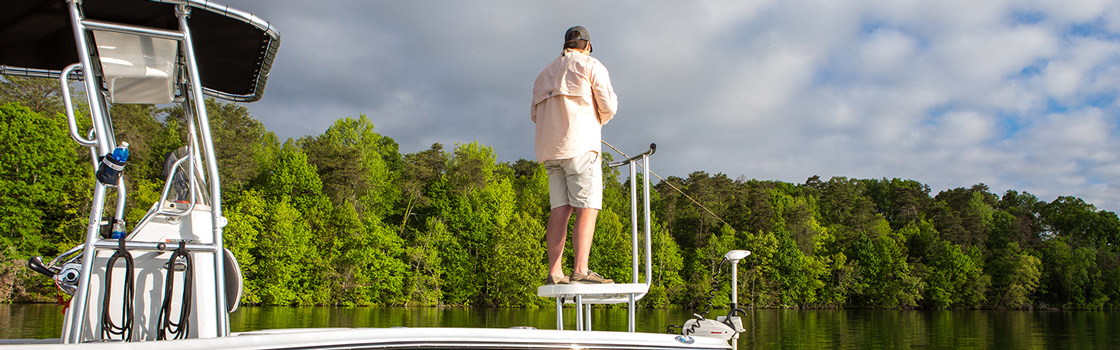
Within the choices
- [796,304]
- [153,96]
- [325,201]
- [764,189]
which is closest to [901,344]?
[153,96]

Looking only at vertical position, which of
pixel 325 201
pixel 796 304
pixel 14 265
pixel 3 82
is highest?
pixel 3 82

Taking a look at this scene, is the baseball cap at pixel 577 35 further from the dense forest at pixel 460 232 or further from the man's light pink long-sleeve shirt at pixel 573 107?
the dense forest at pixel 460 232

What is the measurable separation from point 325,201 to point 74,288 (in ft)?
160

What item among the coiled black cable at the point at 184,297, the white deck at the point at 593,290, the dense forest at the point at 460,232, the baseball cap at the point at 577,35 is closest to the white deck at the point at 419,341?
the coiled black cable at the point at 184,297

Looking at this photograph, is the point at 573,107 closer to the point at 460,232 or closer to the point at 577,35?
the point at 577,35

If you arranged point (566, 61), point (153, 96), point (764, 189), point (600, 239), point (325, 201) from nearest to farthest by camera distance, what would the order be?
point (153, 96) → point (566, 61) → point (325, 201) → point (600, 239) → point (764, 189)

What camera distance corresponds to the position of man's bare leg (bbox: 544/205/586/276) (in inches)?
163

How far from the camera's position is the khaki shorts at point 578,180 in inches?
155

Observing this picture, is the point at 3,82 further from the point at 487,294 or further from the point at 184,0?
the point at 184,0

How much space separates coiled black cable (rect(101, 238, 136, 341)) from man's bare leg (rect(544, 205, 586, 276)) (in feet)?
6.73

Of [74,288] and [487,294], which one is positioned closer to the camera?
[74,288]

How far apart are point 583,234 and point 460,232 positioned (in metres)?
50.9

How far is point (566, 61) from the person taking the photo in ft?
13.4

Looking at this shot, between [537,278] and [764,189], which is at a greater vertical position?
[764,189]
